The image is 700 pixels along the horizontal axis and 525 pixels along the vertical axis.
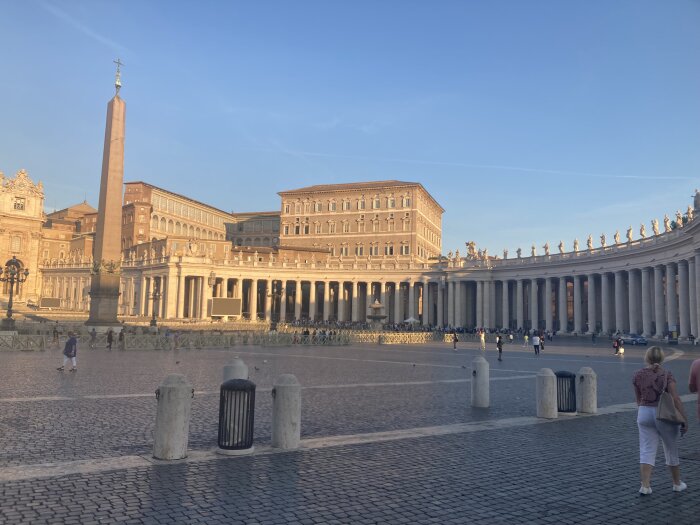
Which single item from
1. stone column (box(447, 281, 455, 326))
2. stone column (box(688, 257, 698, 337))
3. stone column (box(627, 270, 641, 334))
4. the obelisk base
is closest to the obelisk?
the obelisk base

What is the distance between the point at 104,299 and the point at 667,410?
3760cm

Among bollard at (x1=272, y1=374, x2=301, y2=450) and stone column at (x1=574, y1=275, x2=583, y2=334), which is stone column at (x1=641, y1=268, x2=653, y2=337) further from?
bollard at (x1=272, y1=374, x2=301, y2=450)

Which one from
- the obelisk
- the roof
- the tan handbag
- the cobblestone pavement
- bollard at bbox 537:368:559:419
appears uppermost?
the roof

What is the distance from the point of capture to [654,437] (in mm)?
7188

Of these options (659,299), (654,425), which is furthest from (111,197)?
(659,299)

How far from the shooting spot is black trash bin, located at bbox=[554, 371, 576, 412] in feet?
42.8

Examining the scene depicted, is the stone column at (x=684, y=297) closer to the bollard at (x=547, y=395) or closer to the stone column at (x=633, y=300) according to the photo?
the stone column at (x=633, y=300)

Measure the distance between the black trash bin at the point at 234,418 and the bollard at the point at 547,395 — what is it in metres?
6.98

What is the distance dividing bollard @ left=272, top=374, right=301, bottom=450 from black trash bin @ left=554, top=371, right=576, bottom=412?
690 centimetres

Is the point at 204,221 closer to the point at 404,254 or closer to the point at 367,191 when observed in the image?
the point at 367,191

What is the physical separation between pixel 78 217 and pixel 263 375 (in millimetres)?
116729

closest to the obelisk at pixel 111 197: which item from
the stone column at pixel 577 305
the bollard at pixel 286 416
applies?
the bollard at pixel 286 416

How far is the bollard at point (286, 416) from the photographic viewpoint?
9008mm

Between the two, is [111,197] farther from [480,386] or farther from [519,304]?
[519,304]
